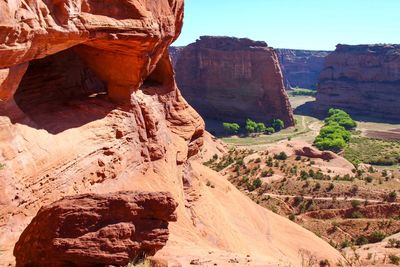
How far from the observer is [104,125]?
1727 cm

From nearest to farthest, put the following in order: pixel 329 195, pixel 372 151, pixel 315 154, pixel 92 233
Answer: pixel 92 233 → pixel 329 195 → pixel 315 154 → pixel 372 151

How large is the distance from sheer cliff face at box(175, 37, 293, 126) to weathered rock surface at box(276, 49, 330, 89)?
279ft

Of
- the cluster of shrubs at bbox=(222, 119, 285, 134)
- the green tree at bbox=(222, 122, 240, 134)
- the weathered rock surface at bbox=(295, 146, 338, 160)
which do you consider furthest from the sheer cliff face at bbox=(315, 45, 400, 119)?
the weathered rock surface at bbox=(295, 146, 338, 160)

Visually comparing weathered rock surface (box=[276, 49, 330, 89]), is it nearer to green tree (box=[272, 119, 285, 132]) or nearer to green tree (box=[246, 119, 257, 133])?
green tree (box=[272, 119, 285, 132])

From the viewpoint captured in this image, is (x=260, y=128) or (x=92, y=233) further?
(x=260, y=128)

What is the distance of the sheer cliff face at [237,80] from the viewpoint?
87.5 m

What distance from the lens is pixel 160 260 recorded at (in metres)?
9.76

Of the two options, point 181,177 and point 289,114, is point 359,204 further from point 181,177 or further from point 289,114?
point 289,114

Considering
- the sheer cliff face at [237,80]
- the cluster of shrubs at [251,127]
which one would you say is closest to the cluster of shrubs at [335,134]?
the cluster of shrubs at [251,127]

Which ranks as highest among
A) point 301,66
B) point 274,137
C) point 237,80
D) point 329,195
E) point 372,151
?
point 301,66

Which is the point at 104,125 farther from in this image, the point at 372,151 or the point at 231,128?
the point at 231,128

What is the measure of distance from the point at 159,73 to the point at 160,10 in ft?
16.3

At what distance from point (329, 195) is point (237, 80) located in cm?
5433

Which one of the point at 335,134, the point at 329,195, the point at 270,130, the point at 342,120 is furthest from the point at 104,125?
the point at 342,120
